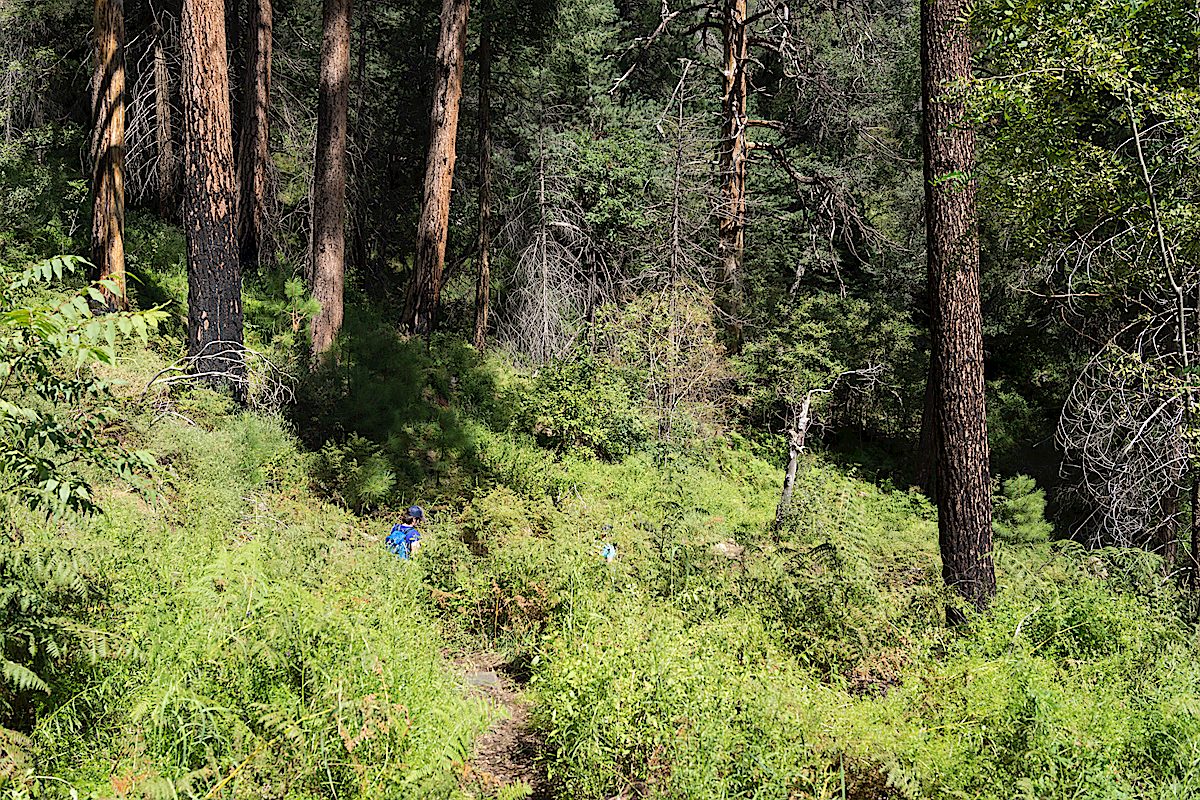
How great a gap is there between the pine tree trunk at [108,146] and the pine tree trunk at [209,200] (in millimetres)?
1833

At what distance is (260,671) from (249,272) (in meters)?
11.6

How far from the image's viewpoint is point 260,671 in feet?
14.5

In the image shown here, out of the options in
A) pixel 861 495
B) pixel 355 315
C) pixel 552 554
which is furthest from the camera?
pixel 861 495

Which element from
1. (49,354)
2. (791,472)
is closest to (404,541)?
(49,354)

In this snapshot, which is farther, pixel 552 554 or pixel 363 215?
pixel 363 215

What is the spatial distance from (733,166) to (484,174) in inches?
217

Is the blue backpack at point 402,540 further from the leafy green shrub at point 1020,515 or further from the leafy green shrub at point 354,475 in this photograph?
the leafy green shrub at point 1020,515

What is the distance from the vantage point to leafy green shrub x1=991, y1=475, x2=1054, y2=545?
1482 cm

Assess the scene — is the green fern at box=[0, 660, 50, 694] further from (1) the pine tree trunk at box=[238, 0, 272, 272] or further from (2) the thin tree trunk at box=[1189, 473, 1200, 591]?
(1) the pine tree trunk at box=[238, 0, 272, 272]

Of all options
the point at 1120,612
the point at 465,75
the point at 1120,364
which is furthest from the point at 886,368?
the point at 1120,612

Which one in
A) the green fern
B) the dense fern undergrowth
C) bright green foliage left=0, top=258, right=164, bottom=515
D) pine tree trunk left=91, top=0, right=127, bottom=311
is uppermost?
pine tree trunk left=91, top=0, right=127, bottom=311

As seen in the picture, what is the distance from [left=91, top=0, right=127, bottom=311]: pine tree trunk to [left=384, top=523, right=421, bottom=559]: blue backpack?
18.2 ft

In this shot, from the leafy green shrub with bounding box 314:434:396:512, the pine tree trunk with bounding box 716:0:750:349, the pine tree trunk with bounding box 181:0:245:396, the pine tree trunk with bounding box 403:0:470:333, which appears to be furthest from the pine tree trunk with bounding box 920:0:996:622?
the pine tree trunk with bounding box 716:0:750:349

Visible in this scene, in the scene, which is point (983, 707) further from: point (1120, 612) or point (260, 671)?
point (260, 671)
